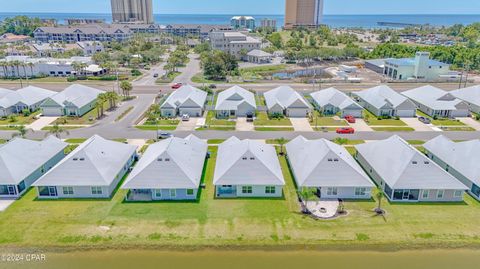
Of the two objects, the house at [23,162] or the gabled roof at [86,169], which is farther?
the house at [23,162]

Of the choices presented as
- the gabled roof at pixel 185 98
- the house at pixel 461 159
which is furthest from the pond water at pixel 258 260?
the gabled roof at pixel 185 98

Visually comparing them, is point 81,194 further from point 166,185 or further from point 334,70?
point 334,70

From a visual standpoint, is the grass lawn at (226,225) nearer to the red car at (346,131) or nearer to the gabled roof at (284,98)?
the red car at (346,131)

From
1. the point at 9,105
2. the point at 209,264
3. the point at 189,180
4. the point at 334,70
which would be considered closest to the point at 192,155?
the point at 189,180

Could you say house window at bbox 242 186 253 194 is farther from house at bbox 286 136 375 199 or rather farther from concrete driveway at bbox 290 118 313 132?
concrete driveway at bbox 290 118 313 132

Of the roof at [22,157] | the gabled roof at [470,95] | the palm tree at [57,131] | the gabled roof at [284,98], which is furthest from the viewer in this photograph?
the gabled roof at [470,95]
